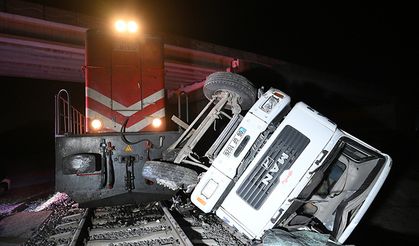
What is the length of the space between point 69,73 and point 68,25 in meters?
6.01

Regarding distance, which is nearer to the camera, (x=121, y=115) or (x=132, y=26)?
(x=132, y=26)

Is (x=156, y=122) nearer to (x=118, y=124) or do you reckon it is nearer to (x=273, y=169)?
(x=118, y=124)

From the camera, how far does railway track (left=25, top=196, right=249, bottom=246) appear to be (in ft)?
11.6

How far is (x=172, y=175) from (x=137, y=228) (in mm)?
990

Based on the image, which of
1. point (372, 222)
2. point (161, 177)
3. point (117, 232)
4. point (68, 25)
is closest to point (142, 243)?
point (117, 232)

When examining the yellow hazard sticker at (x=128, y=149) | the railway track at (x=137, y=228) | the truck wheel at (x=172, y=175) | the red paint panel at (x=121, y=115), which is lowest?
the railway track at (x=137, y=228)

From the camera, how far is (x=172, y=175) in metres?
3.69

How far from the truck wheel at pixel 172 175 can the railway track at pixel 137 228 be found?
57 centimetres

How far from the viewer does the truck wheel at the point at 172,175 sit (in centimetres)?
363

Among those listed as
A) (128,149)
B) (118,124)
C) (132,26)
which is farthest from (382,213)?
(132,26)

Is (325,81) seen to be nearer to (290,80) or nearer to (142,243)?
(290,80)

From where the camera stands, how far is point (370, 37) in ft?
47.4

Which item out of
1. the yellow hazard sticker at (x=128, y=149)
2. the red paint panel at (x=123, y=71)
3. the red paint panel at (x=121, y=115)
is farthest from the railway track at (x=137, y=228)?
the red paint panel at (x=123, y=71)

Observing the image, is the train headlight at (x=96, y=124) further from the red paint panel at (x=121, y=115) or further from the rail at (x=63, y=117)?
the rail at (x=63, y=117)
